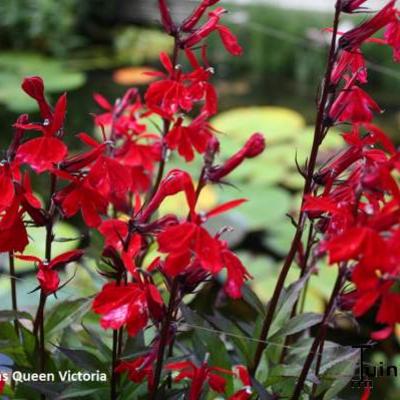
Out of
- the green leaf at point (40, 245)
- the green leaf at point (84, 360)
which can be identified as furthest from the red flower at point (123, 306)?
the green leaf at point (40, 245)

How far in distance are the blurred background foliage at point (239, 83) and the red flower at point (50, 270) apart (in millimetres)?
753

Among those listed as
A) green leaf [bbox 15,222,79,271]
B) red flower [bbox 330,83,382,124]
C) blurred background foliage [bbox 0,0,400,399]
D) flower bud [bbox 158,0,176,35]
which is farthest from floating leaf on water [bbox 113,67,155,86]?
red flower [bbox 330,83,382,124]

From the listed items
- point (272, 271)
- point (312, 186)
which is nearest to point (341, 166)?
point (312, 186)

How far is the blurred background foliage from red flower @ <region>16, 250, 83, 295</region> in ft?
2.47

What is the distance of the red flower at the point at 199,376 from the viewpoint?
48 cm

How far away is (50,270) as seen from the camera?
47 centimetres

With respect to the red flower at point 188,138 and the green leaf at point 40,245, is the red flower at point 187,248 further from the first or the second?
the green leaf at point 40,245

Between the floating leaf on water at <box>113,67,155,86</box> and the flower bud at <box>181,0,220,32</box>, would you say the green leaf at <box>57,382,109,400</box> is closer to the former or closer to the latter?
the flower bud at <box>181,0,220,32</box>

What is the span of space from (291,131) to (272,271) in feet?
2.37

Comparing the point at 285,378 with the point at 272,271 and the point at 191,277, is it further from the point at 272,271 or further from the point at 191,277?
the point at 272,271

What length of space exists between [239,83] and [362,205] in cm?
228

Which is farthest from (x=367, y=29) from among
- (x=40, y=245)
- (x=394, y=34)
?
(x=40, y=245)

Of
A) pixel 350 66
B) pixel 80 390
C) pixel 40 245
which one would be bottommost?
pixel 40 245

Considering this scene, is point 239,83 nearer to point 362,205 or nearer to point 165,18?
point 165,18
